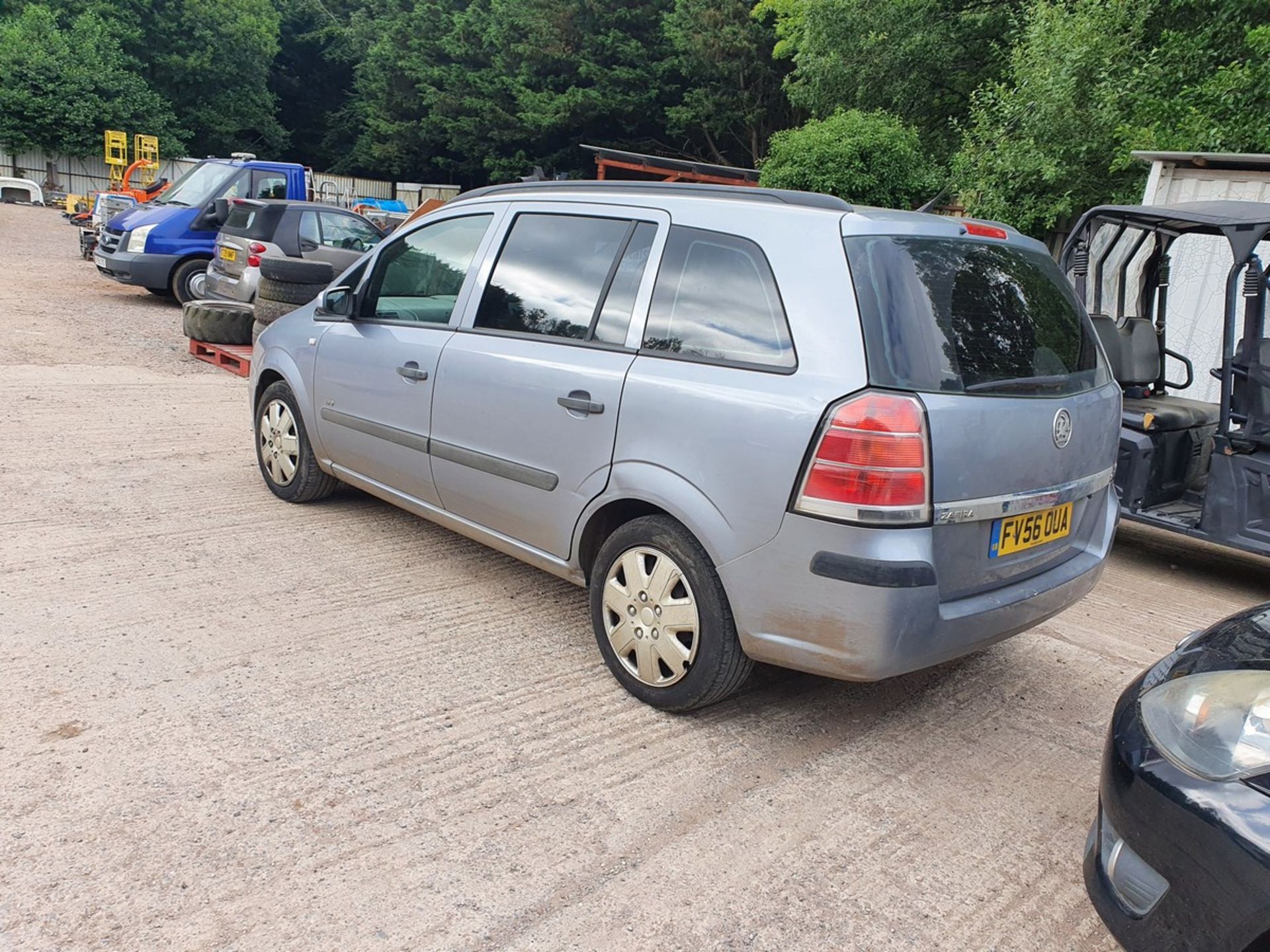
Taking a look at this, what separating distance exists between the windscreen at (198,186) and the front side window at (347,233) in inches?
82.8

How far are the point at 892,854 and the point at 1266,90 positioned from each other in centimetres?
1011

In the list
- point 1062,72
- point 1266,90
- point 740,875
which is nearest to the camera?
point 740,875

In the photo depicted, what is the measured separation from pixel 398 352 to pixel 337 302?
0.73 m

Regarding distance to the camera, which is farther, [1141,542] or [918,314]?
[1141,542]

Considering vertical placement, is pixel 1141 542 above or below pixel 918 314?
below

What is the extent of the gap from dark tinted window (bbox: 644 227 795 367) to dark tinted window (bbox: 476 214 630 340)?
1.07 ft

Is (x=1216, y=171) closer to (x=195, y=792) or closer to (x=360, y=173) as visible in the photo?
(x=195, y=792)

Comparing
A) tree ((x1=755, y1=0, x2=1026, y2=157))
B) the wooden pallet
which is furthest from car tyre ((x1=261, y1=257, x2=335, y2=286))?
tree ((x1=755, y1=0, x2=1026, y2=157))

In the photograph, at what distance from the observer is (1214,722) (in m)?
2.06

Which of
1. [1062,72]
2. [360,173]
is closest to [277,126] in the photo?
[360,173]

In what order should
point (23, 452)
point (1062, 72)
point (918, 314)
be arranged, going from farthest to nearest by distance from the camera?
1. point (1062, 72)
2. point (23, 452)
3. point (918, 314)

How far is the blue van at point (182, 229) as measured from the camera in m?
12.9

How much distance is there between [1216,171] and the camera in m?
8.34

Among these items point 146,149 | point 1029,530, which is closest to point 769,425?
point 1029,530
